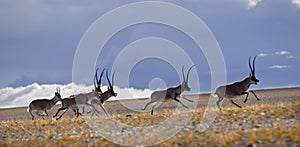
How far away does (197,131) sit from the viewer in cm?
1730

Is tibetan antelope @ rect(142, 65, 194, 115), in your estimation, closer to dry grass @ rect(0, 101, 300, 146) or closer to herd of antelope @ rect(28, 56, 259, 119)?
herd of antelope @ rect(28, 56, 259, 119)

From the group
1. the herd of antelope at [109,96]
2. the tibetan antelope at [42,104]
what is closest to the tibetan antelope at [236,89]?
the herd of antelope at [109,96]

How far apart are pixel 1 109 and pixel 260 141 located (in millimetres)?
63135

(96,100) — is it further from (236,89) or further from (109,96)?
(236,89)

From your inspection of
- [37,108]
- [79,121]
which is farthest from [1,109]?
[79,121]

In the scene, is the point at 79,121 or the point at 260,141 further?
the point at 79,121

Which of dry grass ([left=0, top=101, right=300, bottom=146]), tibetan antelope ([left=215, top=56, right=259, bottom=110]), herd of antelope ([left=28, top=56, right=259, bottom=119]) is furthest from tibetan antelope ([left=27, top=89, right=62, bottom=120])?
tibetan antelope ([left=215, top=56, right=259, bottom=110])

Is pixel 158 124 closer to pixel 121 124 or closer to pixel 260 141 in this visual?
pixel 121 124

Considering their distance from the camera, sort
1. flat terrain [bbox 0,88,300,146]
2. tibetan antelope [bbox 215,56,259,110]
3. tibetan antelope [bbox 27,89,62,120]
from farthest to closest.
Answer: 1. tibetan antelope [bbox 27,89,62,120]
2. tibetan antelope [bbox 215,56,259,110]
3. flat terrain [bbox 0,88,300,146]

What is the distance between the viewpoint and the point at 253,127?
1705cm

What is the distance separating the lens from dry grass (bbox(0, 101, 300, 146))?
1470cm

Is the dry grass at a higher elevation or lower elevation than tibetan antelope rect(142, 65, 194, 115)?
lower

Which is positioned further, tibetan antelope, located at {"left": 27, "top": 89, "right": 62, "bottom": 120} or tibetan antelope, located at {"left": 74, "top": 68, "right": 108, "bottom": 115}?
Result: tibetan antelope, located at {"left": 27, "top": 89, "right": 62, "bottom": 120}

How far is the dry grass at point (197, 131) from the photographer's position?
1470cm
